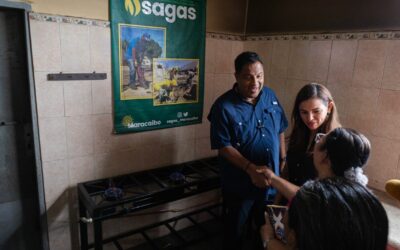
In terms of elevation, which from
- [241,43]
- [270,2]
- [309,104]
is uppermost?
[270,2]

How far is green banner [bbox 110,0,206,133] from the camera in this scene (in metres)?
1.91

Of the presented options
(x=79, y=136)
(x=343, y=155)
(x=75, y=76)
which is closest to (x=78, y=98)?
(x=75, y=76)

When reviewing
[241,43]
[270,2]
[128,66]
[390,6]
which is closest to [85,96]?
[128,66]

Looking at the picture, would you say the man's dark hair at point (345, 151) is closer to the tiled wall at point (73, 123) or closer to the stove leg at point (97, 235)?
the stove leg at point (97, 235)

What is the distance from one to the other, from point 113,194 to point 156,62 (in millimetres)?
928

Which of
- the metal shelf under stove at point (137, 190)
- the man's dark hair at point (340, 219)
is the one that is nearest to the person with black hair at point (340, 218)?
the man's dark hair at point (340, 219)

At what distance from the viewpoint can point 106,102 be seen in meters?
1.95

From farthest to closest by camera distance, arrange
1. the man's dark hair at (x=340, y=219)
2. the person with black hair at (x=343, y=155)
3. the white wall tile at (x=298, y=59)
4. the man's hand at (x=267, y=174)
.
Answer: the white wall tile at (x=298, y=59) → the man's hand at (x=267, y=174) → the person with black hair at (x=343, y=155) → the man's dark hair at (x=340, y=219)

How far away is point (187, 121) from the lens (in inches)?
93.1

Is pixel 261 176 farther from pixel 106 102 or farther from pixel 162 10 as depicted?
pixel 162 10

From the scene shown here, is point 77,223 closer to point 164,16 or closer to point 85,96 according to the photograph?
point 85,96

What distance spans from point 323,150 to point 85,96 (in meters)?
1.45

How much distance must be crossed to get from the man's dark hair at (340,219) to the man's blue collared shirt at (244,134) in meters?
1.04

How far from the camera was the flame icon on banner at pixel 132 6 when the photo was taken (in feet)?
6.13
